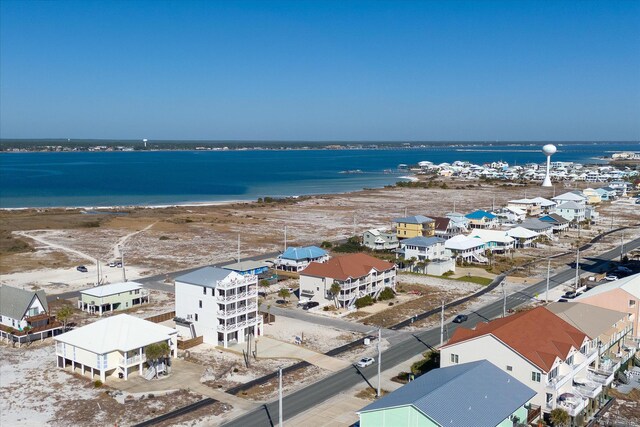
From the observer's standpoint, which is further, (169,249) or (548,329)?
(169,249)

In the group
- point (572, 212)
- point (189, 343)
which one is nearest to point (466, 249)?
point (572, 212)

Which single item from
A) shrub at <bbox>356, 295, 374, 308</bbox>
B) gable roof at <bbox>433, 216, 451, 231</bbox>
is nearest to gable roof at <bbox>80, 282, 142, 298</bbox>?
shrub at <bbox>356, 295, 374, 308</bbox>

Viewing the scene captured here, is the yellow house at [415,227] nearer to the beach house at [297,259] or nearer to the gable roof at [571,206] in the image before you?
the beach house at [297,259]

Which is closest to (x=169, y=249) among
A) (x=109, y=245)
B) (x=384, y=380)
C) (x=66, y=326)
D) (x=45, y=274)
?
(x=109, y=245)

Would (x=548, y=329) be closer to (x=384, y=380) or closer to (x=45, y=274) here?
(x=384, y=380)

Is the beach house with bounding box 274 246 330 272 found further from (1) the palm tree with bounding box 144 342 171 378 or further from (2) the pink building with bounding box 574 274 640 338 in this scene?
(2) the pink building with bounding box 574 274 640 338

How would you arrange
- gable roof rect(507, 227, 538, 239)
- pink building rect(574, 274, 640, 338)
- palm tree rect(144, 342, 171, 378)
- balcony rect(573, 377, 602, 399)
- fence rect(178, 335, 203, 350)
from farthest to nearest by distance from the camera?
1. gable roof rect(507, 227, 538, 239)
2. fence rect(178, 335, 203, 350)
3. pink building rect(574, 274, 640, 338)
4. palm tree rect(144, 342, 171, 378)
5. balcony rect(573, 377, 602, 399)
